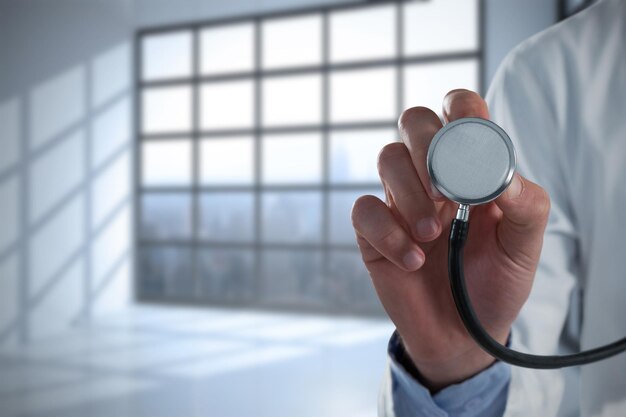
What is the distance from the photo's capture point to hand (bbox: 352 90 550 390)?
1.73 ft

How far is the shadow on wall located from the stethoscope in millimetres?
4501

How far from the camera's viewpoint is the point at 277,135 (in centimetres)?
539

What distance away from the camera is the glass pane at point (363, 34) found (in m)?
5.03

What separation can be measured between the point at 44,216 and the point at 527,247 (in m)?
4.81

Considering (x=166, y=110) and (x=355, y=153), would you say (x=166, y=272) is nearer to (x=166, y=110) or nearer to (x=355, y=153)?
(x=166, y=110)

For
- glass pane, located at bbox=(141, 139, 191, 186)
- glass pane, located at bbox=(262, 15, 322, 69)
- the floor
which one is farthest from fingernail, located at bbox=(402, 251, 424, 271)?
glass pane, located at bbox=(141, 139, 191, 186)

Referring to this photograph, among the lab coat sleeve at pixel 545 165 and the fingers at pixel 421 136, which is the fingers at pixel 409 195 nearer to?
the fingers at pixel 421 136

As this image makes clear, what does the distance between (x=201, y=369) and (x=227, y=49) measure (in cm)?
356

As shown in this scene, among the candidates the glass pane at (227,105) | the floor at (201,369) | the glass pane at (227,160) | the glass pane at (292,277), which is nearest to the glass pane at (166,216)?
the glass pane at (227,160)

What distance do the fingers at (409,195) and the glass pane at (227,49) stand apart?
5.17 m

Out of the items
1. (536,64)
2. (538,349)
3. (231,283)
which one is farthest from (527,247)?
(231,283)

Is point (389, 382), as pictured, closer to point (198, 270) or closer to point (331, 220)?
point (331, 220)

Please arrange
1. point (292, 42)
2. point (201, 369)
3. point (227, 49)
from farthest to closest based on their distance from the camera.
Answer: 1. point (227, 49)
2. point (292, 42)
3. point (201, 369)

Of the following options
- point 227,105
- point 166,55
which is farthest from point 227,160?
point 166,55
